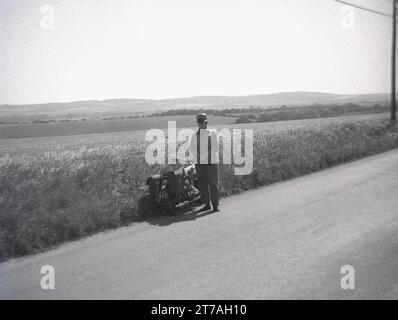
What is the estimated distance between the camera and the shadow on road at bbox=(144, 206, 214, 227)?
7582mm

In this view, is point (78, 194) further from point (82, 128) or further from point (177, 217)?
point (82, 128)

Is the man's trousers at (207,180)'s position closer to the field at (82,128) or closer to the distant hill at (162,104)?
the field at (82,128)

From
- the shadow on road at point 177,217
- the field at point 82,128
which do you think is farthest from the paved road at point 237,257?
the field at point 82,128

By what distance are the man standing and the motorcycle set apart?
1.13ft

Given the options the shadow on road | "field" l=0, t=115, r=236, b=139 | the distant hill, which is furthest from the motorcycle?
the distant hill

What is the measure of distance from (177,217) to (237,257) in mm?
2698

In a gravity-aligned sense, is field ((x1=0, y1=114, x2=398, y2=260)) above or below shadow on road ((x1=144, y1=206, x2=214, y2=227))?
above

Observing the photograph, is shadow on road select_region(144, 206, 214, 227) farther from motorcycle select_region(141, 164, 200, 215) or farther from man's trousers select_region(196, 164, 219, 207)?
man's trousers select_region(196, 164, 219, 207)

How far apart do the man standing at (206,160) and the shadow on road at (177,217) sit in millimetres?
275

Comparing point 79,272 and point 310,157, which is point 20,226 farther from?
point 310,157

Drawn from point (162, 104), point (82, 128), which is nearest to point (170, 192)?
point (82, 128)

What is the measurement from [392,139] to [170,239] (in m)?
18.8

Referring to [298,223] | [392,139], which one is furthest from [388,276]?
[392,139]

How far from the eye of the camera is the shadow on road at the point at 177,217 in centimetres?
758
